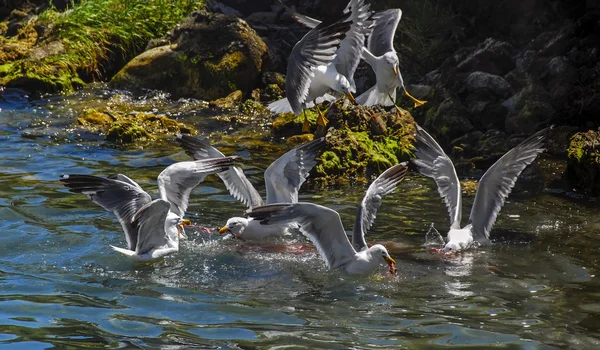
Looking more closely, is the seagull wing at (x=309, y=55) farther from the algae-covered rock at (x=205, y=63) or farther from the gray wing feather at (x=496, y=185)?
the algae-covered rock at (x=205, y=63)

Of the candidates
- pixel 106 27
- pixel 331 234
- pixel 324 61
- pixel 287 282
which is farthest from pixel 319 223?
pixel 106 27

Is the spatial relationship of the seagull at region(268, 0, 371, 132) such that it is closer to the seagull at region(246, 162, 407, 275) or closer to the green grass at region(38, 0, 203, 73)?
the seagull at region(246, 162, 407, 275)

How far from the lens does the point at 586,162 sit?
9.65 m

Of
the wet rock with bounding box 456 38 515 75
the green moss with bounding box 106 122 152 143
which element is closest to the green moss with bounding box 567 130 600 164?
A: the wet rock with bounding box 456 38 515 75

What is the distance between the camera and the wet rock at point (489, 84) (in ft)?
40.8

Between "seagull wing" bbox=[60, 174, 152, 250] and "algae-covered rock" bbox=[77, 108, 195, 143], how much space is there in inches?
172

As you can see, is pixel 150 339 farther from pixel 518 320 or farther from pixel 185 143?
pixel 185 143

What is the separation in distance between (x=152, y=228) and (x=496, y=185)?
3.50 metres

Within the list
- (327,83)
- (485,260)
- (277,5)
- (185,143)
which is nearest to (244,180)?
(185,143)

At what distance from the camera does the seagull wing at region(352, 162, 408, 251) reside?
780cm

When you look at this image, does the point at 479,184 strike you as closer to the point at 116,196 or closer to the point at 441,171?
the point at 441,171

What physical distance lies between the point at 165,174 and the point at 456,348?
3766 mm

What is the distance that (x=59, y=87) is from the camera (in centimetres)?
1481

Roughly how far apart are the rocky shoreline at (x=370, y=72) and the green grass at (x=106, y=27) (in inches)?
1.0
